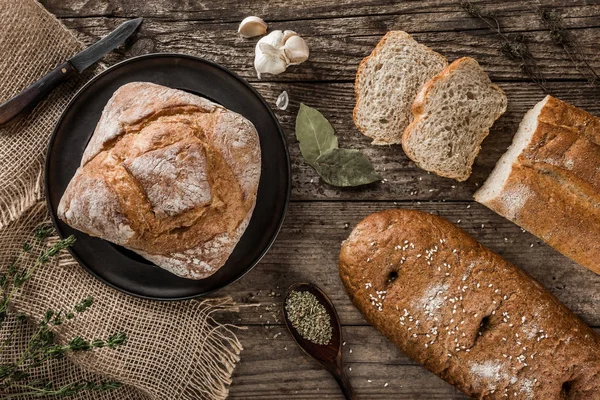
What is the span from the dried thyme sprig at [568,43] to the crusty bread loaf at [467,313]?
1.02 meters

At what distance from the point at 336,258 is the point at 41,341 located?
4.87 ft

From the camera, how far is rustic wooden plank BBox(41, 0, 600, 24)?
2.62m

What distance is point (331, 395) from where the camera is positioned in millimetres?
2729

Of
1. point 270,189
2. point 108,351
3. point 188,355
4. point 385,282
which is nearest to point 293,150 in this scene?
point 270,189

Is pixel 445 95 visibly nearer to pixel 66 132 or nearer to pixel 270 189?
pixel 270 189

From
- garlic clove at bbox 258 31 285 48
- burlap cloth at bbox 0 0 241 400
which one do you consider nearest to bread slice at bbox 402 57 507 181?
garlic clove at bbox 258 31 285 48

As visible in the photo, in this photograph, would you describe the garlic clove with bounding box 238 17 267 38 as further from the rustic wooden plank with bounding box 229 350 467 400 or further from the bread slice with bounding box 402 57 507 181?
the rustic wooden plank with bounding box 229 350 467 400

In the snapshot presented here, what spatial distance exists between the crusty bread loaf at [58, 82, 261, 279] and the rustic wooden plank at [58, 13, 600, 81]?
1.83 feet

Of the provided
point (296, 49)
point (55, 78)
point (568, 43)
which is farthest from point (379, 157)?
point (55, 78)

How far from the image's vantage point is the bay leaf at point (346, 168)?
2582 mm

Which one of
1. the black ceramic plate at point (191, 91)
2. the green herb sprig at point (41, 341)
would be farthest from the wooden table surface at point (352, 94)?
the green herb sprig at point (41, 341)

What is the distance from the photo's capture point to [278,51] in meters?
2.50

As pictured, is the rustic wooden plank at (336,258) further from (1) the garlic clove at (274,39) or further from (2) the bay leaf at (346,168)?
(1) the garlic clove at (274,39)

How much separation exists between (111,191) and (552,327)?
1.99 meters
